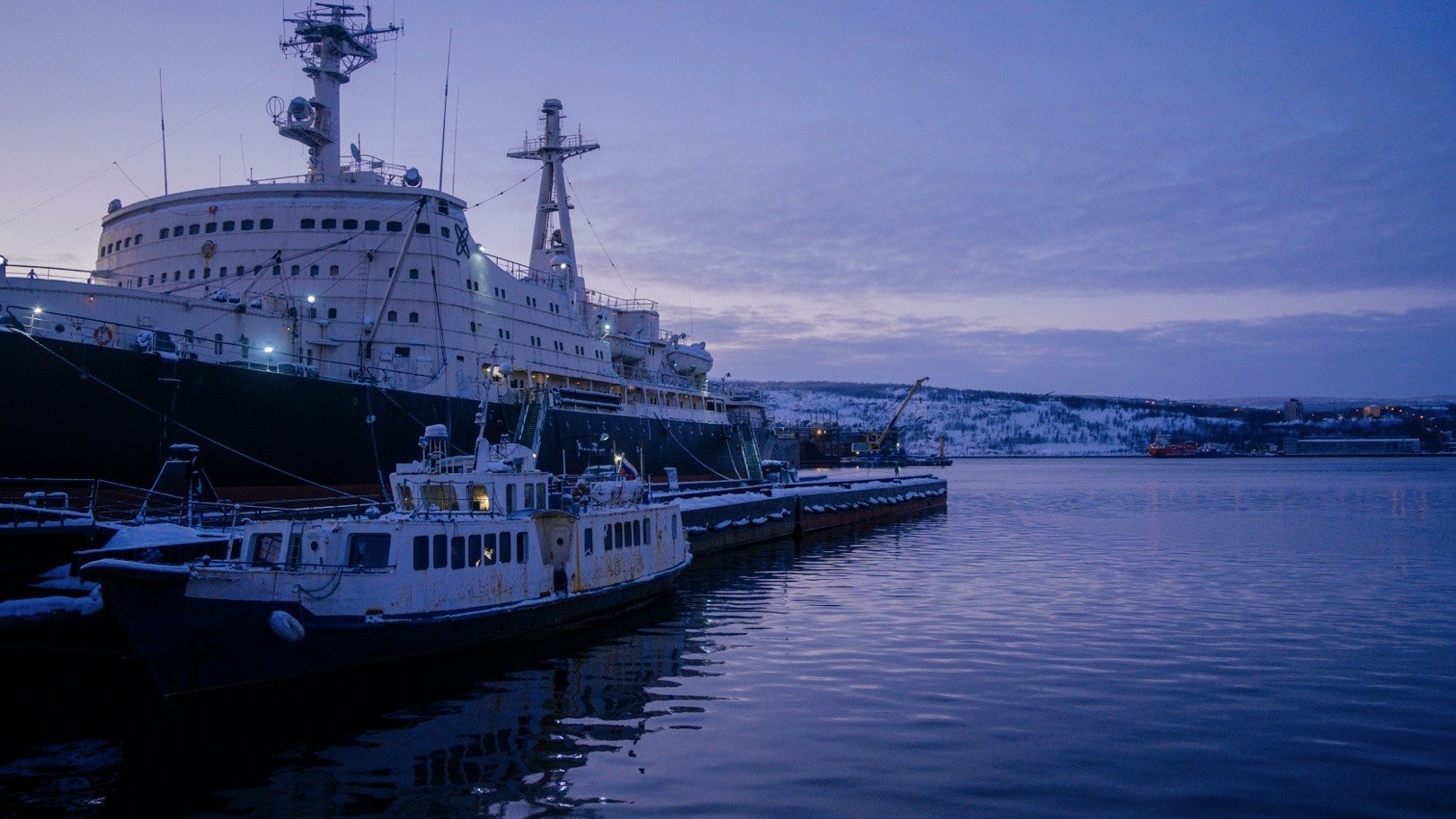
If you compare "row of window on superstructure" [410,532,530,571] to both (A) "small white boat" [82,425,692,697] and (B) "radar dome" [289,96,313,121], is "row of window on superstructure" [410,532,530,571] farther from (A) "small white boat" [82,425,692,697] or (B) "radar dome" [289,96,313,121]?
(B) "radar dome" [289,96,313,121]

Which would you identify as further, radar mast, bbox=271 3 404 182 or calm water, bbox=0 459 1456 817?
radar mast, bbox=271 3 404 182

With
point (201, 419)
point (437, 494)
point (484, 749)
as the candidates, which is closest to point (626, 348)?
point (201, 419)

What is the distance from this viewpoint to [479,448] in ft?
77.0

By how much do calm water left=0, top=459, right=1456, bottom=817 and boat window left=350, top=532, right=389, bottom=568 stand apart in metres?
2.29

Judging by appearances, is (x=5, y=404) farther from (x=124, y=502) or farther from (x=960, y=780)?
(x=960, y=780)

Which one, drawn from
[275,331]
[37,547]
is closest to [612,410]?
[275,331]

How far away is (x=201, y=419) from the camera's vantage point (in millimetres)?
29016

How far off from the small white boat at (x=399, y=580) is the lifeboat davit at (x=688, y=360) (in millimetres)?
40687

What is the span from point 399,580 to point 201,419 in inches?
540

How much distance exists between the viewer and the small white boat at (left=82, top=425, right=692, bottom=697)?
16797 mm

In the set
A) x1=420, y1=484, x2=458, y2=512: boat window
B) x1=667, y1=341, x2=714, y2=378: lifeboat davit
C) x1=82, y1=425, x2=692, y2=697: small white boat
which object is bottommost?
x1=82, y1=425, x2=692, y2=697: small white boat

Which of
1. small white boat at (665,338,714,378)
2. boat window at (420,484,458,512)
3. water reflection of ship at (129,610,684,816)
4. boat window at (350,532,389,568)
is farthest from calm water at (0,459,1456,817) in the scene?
small white boat at (665,338,714,378)

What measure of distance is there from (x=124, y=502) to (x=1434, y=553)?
4845 cm

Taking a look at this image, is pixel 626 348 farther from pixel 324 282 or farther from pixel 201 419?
pixel 201 419
